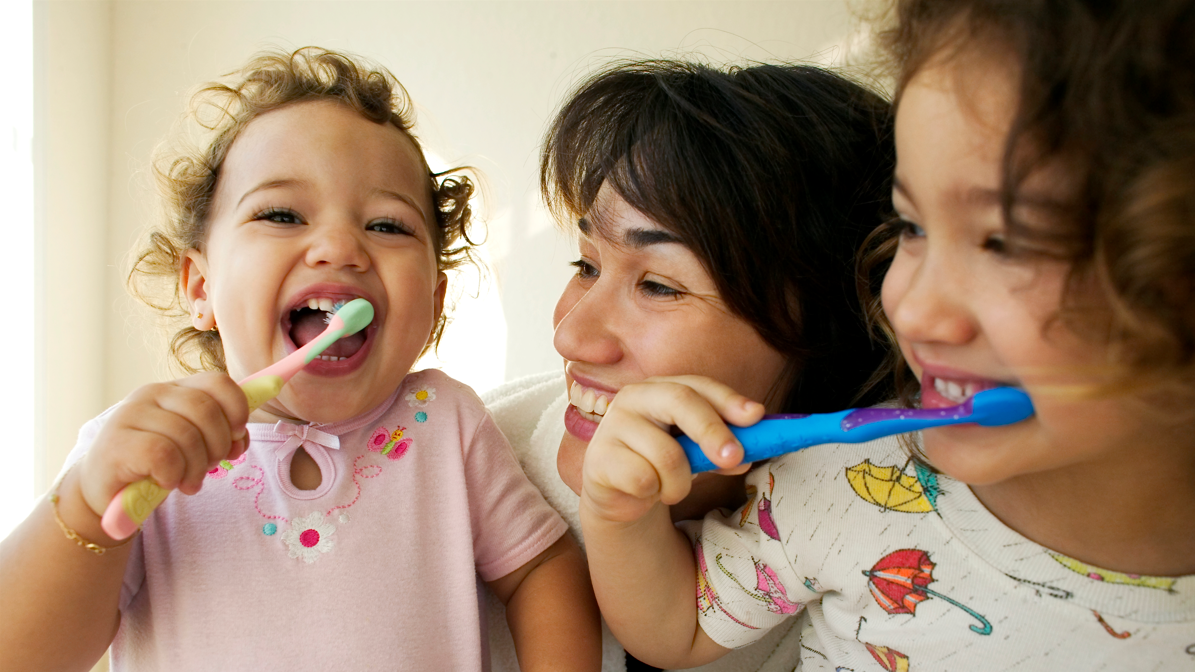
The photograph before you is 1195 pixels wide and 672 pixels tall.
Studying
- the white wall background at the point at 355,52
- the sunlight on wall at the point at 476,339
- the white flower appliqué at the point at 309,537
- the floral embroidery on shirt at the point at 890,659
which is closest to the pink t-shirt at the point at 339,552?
the white flower appliqué at the point at 309,537

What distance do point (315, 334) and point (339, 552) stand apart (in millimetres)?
213

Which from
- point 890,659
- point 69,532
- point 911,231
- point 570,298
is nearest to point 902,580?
point 890,659

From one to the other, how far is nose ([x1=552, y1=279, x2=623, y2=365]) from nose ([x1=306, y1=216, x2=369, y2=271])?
0.21 metres

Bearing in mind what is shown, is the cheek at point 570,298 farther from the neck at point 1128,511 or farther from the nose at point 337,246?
the neck at point 1128,511

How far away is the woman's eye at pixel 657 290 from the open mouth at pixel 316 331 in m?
0.28

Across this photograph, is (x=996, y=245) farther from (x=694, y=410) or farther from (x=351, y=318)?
(x=351, y=318)

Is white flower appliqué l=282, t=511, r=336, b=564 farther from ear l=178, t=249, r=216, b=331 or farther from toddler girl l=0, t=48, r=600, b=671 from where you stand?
ear l=178, t=249, r=216, b=331

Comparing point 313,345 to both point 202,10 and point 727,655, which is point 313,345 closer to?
point 727,655

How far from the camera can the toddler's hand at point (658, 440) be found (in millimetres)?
570

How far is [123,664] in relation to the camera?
722mm

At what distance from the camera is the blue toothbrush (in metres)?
0.50

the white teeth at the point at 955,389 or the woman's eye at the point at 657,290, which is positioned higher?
the white teeth at the point at 955,389

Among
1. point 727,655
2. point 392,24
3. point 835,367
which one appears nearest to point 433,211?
point 835,367

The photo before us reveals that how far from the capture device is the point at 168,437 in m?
0.56
